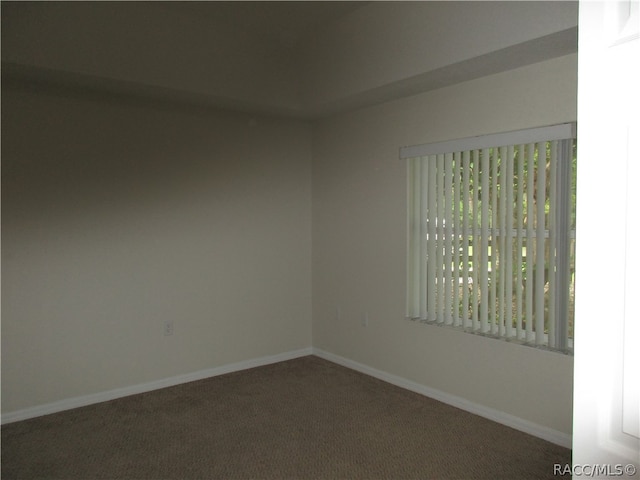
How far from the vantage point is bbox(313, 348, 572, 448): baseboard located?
2.83m

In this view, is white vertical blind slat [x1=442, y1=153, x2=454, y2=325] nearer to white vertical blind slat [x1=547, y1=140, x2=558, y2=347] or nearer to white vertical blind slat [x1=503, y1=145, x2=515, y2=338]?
white vertical blind slat [x1=503, y1=145, x2=515, y2=338]

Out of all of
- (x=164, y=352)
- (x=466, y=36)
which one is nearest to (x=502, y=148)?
(x=466, y=36)

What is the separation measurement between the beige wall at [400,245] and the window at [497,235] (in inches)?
3.5

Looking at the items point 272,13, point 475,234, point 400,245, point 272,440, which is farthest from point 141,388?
point 272,13

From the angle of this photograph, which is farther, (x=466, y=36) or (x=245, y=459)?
(x=466, y=36)

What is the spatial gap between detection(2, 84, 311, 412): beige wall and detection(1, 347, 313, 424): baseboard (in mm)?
41

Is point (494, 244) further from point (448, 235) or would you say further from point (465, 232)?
point (448, 235)

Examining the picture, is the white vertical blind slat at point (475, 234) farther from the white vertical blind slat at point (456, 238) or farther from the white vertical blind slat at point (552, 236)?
the white vertical blind slat at point (552, 236)

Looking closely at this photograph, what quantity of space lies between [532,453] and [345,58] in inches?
A: 113

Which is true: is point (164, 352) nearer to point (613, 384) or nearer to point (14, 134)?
point (14, 134)

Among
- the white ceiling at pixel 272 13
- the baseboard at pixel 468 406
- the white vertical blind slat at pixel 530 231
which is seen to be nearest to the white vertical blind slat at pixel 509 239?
the white vertical blind slat at pixel 530 231

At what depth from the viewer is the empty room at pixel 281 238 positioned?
278cm

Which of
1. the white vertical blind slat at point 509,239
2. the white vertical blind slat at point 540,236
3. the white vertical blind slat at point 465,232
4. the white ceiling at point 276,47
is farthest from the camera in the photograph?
the white vertical blind slat at point 465,232

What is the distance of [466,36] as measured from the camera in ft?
9.16
